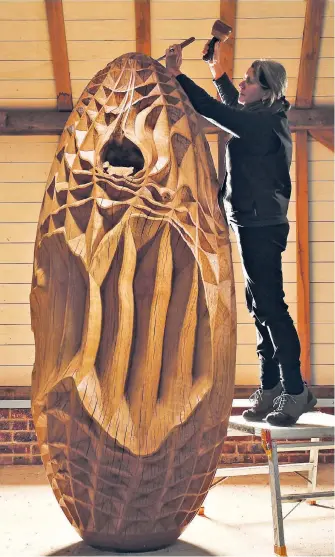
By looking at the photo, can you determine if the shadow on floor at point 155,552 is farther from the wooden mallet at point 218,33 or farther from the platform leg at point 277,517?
the wooden mallet at point 218,33

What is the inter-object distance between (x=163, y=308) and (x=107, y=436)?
51 cm

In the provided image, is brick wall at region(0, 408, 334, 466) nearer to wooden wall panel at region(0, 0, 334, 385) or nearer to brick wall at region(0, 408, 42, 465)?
brick wall at region(0, 408, 42, 465)

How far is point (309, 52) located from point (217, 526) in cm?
306

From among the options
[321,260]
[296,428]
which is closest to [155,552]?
[296,428]

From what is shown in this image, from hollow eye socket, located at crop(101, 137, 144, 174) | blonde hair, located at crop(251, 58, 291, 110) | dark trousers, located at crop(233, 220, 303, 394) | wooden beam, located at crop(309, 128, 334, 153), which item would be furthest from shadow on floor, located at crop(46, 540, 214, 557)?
wooden beam, located at crop(309, 128, 334, 153)

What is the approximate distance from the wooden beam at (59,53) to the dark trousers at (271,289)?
239cm

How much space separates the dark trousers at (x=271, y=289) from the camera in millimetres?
3002

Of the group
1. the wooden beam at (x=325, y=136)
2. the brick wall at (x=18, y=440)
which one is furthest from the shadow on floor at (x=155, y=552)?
the wooden beam at (x=325, y=136)

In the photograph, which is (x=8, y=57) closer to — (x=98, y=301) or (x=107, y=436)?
(x=98, y=301)

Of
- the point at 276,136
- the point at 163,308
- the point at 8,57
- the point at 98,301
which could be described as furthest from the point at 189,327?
the point at 8,57

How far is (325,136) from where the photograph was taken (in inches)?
204

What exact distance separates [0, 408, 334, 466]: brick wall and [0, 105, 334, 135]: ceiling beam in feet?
7.16

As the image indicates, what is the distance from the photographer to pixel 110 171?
9.09ft

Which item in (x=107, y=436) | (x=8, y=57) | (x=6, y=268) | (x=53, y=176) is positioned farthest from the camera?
(x=6, y=268)
